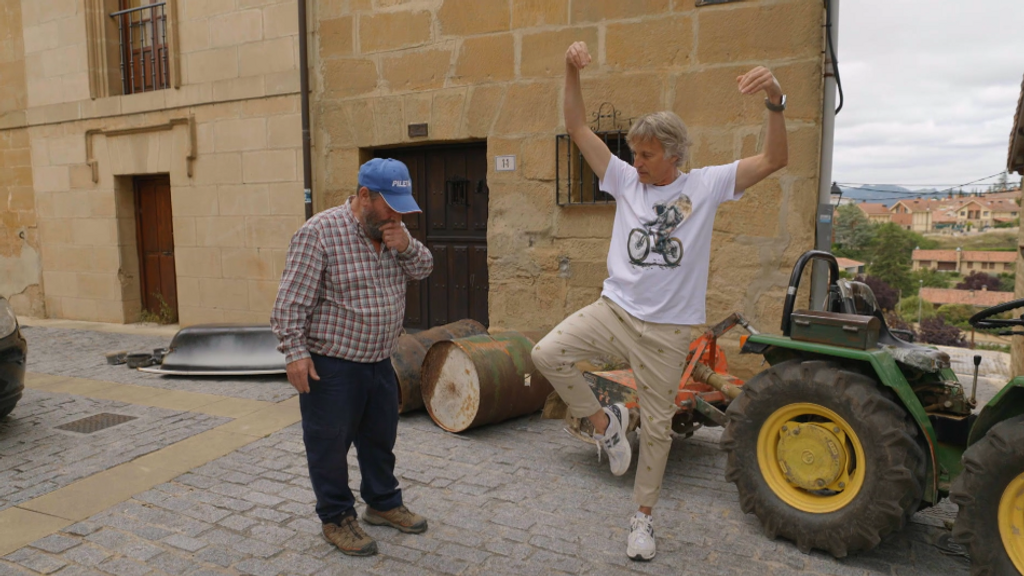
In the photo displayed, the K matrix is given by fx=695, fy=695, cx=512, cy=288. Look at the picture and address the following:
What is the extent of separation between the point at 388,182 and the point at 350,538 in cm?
162

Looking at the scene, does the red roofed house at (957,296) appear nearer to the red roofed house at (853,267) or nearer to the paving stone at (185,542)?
the red roofed house at (853,267)

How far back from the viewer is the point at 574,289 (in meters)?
6.74

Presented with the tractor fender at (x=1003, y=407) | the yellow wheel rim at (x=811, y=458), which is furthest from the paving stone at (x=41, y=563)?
the tractor fender at (x=1003, y=407)

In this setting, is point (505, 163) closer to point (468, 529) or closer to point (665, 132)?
point (665, 132)

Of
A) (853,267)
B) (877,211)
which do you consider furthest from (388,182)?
(877,211)

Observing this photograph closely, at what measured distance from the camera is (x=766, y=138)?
2900 millimetres

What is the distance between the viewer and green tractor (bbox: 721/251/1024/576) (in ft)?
8.75

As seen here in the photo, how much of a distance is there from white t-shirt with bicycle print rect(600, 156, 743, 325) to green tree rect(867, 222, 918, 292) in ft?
135

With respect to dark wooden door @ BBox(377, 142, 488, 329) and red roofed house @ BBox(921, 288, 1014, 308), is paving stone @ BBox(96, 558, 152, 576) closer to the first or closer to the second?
dark wooden door @ BBox(377, 142, 488, 329)

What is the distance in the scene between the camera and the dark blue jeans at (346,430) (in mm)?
3080

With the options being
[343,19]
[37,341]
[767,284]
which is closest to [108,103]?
[37,341]

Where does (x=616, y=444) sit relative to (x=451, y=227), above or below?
below

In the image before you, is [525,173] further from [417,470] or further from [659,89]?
[417,470]

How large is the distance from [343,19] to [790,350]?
6.20m
